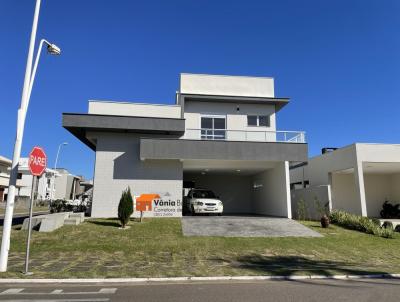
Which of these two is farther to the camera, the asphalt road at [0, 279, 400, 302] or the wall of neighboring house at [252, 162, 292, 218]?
the wall of neighboring house at [252, 162, 292, 218]

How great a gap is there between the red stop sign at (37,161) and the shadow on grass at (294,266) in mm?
6241

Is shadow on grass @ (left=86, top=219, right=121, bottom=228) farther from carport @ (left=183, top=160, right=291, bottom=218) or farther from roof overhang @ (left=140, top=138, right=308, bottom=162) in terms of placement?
carport @ (left=183, top=160, right=291, bottom=218)

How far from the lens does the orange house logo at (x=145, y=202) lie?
17.5 meters

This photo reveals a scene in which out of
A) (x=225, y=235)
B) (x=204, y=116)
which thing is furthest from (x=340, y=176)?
(x=225, y=235)

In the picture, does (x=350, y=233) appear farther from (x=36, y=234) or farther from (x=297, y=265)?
(x=36, y=234)

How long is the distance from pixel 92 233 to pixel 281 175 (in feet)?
38.9

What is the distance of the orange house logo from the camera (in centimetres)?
1752

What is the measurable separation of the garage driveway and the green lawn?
2.46 ft

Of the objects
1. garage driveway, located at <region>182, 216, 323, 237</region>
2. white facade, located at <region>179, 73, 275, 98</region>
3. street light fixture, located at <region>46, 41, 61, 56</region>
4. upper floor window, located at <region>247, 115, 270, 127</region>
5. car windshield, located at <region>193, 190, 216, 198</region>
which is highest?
white facade, located at <region>179, 73, 275, 98</region>

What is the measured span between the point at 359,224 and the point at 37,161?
51.3 feet

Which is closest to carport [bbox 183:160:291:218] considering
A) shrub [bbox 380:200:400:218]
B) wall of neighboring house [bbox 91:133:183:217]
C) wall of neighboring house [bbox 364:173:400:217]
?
wall of neighboring house [bbox 91:133:183:217]

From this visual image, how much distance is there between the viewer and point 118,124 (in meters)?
19.2

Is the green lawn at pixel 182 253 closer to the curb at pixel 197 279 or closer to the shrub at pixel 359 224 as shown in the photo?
the curb at pixel 197 279

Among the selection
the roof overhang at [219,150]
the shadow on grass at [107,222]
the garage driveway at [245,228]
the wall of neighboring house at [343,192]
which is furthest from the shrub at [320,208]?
the shadow on grass at [107,222]
